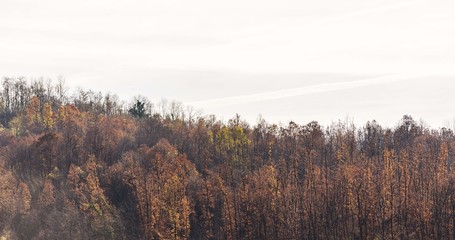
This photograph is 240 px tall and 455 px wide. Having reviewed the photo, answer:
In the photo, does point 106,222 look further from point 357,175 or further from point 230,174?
point 357,175

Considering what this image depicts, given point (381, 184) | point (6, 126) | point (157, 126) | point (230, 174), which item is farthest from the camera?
point (6, 126)

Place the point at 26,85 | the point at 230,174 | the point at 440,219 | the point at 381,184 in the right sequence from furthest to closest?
the point at 26,85 → the point at 230,174 → the point at 381,184 → the point at 440,219

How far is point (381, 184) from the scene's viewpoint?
8462 centimetres

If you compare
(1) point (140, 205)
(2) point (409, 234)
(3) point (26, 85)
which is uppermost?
(3) point (26, 85)

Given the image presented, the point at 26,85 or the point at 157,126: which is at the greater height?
the point at 26,85

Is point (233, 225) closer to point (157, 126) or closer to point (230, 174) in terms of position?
point (230, 174)

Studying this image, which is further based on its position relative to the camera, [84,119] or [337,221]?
[84,119]

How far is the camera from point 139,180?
91.4 m

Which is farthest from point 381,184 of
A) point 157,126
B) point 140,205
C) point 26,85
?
point 26,85

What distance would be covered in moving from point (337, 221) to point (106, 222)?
128 feet

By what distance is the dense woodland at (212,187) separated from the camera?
266 ft

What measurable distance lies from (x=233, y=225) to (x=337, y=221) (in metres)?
17.8

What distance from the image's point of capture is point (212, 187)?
93125 millimetres

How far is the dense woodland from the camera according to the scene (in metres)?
81.2
